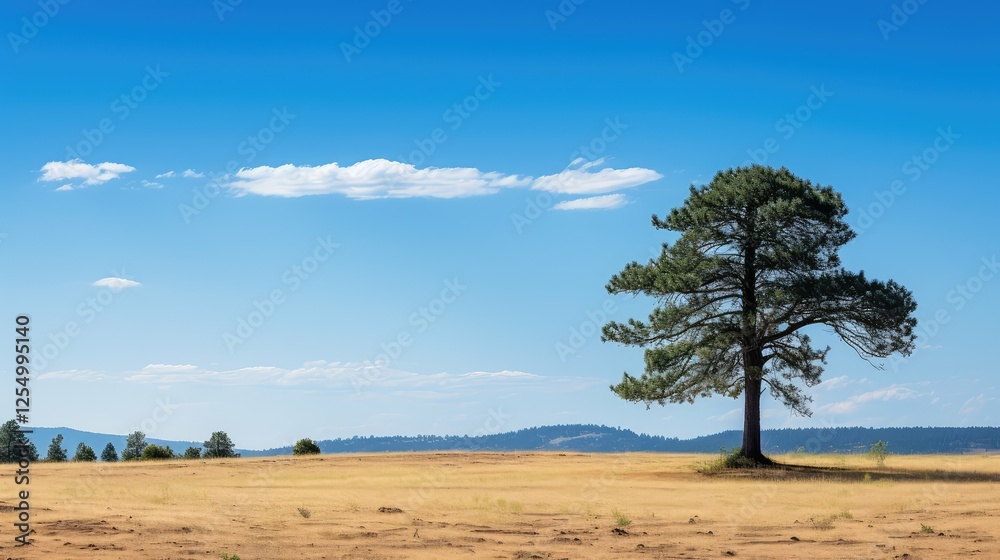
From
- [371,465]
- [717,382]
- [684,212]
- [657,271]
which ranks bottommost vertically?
[371,465]

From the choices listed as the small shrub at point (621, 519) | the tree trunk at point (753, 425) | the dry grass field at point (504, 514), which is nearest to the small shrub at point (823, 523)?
the dry grass field at point (504, 514)

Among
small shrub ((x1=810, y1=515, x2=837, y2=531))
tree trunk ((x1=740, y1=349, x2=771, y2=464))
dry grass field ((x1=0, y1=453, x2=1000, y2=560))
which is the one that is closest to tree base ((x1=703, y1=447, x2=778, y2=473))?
tree trunk ((x1=740, y1=349, x2=771, y2=464))

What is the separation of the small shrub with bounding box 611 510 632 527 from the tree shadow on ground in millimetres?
13937

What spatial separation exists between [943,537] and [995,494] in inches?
426

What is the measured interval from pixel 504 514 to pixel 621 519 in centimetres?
321

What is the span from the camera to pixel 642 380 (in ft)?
127

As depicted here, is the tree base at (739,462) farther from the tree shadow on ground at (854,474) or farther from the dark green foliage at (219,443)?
the dark green foliage at (219,443)

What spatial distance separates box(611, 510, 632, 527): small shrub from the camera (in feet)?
65.6

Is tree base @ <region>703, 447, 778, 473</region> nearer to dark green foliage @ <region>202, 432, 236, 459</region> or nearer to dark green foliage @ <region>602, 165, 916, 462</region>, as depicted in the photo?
dark green foliage @ <region>602, 165, 916, 462</region>

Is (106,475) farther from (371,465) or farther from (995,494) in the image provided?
(995,494)

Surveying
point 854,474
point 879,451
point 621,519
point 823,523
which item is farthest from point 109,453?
point 823,523

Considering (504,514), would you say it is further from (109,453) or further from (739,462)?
(109,453)

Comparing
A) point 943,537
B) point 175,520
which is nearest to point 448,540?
point 175,520

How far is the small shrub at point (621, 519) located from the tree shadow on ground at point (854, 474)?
Result: 45.7 feet
